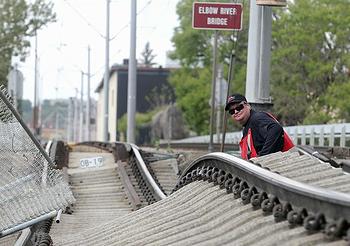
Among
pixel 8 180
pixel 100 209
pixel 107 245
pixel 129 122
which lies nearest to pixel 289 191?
pixel 107 245

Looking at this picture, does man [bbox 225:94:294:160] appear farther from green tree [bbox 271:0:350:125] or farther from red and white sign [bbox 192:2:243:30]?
green tree [bbox 271:0:350:125]

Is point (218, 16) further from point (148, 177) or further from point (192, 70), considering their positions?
point (192, 70)

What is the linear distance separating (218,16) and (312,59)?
3510 cm

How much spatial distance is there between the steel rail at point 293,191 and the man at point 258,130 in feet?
2.00

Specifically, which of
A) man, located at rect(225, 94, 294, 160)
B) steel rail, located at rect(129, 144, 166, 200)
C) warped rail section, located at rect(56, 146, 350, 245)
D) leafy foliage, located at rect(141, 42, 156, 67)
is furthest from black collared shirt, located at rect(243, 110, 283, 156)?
leafy foliage, located at rect(141, 42, 156, 67)

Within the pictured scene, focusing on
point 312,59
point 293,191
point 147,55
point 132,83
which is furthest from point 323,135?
point 147,55

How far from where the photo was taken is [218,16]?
14.6 m

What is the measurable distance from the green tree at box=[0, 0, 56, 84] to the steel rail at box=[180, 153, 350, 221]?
133ft

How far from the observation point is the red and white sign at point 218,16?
46.9ft

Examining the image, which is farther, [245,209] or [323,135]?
[323,135]

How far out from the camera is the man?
7.55 meters

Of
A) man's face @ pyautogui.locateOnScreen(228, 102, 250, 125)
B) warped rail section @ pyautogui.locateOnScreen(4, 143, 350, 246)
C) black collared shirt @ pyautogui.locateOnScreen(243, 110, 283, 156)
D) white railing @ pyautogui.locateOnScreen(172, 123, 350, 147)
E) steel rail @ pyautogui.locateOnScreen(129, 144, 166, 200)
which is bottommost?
white railing @ pyautogui.locateOnScreen(172, 123, 350, 147)

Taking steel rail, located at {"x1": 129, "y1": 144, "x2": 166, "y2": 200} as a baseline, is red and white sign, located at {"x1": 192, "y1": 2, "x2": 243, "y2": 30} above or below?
above

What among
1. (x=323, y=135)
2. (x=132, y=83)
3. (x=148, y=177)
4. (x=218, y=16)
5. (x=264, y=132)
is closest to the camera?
(x=264, y=132)
